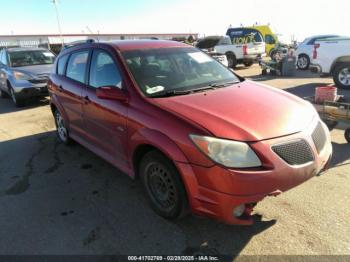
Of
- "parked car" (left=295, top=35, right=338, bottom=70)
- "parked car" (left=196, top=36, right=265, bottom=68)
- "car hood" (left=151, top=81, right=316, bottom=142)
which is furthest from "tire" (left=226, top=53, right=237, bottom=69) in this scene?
"car hood" (left=151, top=81, right=316, bottom=142)

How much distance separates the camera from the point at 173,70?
408cm

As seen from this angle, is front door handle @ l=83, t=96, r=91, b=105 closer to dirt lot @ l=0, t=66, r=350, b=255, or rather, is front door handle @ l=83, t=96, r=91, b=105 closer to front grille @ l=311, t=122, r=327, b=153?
dirt lot @ l=0, t=66, r=350, b=255

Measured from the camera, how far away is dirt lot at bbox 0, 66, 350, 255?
3.06 meters

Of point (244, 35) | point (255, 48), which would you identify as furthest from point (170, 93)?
point (244, 35)

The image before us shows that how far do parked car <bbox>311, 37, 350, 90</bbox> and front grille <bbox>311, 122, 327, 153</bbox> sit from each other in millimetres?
7604

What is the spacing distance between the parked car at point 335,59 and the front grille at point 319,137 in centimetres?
760

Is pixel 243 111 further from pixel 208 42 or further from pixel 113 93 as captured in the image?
pixel 208 42

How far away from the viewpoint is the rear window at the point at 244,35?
21266 mm

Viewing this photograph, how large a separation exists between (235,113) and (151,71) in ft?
4.20

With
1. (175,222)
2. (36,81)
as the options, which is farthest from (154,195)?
(36,81)

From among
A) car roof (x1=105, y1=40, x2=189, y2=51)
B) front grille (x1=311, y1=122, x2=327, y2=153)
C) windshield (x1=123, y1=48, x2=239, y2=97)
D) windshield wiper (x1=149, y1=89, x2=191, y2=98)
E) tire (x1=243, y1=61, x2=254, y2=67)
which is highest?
car roof (x1=105, y1=40, x2=189, y2=51)

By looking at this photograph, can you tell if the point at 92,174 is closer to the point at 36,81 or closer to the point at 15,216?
the point at 15,216

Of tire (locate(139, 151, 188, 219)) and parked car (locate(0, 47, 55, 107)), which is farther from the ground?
parked car (locate(0, 47, 55, 107))

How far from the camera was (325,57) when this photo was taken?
10258mm
